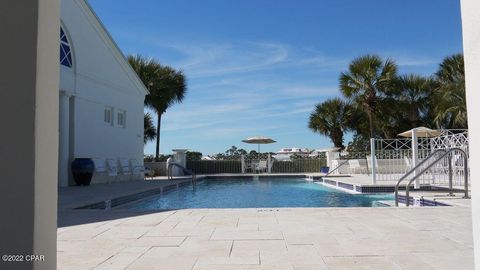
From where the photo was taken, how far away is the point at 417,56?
24562 millimetres

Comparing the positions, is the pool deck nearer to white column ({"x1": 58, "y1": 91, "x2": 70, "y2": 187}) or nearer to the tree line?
white column ({"x1": 58, "y1": 91, "x2": 70, "y2": 187})

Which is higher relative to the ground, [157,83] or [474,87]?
[157,83]

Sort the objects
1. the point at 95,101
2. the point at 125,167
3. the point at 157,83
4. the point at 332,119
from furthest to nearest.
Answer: the point at 332,119, the point at 157,83, the point at 125,167, the point at 95,101

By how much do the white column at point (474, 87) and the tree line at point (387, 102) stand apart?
2191 cm

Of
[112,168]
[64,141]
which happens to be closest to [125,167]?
[112,168]

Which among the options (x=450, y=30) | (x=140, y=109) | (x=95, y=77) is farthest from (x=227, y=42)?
(x=450, y=30)

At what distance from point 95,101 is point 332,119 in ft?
54.8

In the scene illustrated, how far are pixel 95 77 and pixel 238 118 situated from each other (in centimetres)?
1643

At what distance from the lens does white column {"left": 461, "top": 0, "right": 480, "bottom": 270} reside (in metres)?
2.16

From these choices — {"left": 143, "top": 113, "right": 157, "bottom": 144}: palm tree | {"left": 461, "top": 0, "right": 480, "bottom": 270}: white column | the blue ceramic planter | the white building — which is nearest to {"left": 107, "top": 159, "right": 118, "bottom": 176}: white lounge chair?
the white building

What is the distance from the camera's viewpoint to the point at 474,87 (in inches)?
86.4

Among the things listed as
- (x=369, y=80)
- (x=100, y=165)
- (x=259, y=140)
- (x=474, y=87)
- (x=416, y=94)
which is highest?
(x=369, y=80)

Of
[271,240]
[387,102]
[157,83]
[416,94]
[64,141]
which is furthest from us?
[416,94]

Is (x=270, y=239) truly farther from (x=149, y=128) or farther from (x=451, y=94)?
(x=149, y=128)
